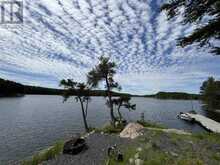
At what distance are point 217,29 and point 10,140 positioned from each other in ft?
93.7

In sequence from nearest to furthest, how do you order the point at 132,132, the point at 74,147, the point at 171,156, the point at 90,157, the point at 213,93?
1. the point at 171,156
2. the point at 90,157
3. the point at 74,147
4. the point at 132,132
5. the point at 213,93

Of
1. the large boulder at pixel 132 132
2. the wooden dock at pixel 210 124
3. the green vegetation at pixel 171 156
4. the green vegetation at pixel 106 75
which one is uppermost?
the green vegetation at pixel 106 75

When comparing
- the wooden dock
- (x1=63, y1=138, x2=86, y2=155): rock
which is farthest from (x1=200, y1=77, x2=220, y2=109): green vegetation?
(x1=63, y1=138, x2=86, y2=155): rock

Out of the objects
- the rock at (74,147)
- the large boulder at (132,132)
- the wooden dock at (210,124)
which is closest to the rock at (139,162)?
the rock at (74,147)

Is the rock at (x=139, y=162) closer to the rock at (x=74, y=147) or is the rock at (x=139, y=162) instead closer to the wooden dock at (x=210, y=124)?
the rock at (x=74, y=147)

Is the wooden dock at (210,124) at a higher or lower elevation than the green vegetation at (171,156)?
lower

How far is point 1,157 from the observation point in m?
20.2

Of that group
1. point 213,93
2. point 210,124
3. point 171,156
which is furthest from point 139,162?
point 213,93

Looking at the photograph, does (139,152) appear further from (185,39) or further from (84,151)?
(185,39)

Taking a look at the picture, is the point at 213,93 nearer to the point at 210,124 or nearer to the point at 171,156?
the point at 210,124

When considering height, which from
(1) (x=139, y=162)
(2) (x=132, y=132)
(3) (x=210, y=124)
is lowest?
(3) (x=210, y=124)

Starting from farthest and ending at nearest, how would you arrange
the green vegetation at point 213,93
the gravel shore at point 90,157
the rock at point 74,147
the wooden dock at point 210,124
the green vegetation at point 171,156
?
the green vegetation at point 213,93 → the wooden dock at point 210,124 → the rock at point 74,147 → the gravel shore at point 90,157 → the green vegetation at point 171,156

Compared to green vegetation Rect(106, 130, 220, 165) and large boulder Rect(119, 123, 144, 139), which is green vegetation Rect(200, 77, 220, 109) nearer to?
large boulder Rect(119, 123, 144, 139)

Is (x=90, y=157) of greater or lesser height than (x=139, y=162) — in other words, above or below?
below
